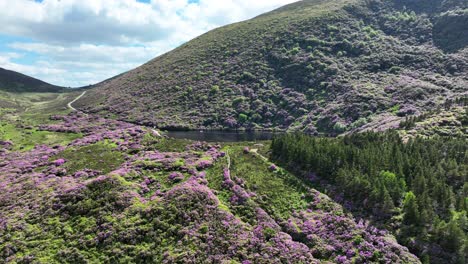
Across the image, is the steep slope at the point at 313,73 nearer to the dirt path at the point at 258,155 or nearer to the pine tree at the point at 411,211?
the dirt path at the point at 258,155

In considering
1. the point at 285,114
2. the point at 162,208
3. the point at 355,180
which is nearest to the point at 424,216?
the point at 355,180

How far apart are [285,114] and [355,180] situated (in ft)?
251

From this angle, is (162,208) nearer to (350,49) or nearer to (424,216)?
(424,216)

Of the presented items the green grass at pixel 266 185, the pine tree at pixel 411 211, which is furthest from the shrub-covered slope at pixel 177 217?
the pine tree at pixel 411 211

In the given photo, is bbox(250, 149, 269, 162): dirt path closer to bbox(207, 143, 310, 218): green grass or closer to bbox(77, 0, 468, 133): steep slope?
bbox(207, 143, 310, 218): green grass

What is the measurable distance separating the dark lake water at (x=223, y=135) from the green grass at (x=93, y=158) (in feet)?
95.9

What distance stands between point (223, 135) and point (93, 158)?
46.9 meters

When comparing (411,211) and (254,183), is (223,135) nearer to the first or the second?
(254,183)

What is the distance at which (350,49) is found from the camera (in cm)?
15150

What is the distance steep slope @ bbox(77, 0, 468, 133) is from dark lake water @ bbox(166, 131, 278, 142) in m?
7.89

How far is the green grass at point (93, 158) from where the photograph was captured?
57.8 m

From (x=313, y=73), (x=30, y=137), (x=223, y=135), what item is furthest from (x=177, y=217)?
(x=313, y=73)

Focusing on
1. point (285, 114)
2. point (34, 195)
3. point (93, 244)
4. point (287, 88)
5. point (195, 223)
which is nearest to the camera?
point (93, 244)

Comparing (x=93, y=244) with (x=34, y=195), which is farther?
(x=34, y=195)
